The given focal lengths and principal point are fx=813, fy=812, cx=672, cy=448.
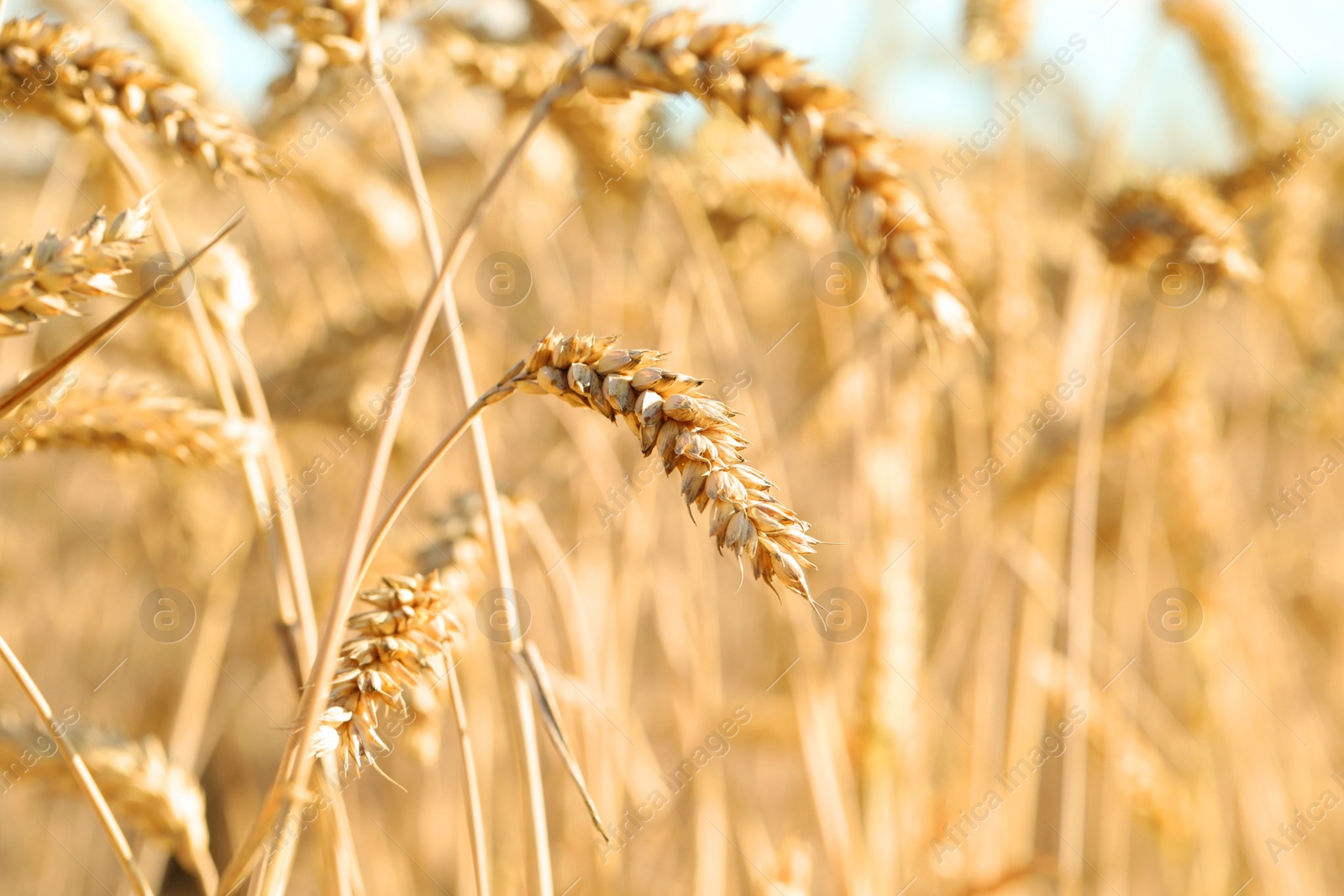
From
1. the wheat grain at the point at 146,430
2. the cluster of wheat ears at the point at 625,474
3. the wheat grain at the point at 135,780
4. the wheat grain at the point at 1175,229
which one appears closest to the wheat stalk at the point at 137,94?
the cluster of wheat ears at the point at 625,474

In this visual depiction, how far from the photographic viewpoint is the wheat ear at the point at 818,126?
0.63m

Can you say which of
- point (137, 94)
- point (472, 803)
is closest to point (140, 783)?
point (472, 803)

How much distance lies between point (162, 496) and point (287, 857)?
1.44 m

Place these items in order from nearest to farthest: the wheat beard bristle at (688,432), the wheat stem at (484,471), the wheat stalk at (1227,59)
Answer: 1. the wheat beard bristle at (688,432)
2. the wheat stem at (484,471)
3. the wheat stalk at (1227,59)

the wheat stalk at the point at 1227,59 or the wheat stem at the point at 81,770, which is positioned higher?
the wheat stalk at the point at 1227,59

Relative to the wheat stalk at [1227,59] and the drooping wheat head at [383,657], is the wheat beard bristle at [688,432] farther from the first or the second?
the wheat stalk at [1227,59]

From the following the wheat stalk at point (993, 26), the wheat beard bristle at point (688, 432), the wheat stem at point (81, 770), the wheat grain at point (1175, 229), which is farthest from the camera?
the wheat stalk at point (993, 26)

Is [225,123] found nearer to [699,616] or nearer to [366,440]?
[699,616]

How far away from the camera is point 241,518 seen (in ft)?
6.21

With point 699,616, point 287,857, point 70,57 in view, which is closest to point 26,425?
point 70,57

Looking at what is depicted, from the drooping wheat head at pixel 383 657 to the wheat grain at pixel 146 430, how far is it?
257 millimetres

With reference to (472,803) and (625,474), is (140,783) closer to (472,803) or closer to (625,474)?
(472,803)

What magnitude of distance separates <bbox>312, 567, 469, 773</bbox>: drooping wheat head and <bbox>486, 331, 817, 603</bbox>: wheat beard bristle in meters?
0.16

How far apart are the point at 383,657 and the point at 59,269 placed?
301 mm
